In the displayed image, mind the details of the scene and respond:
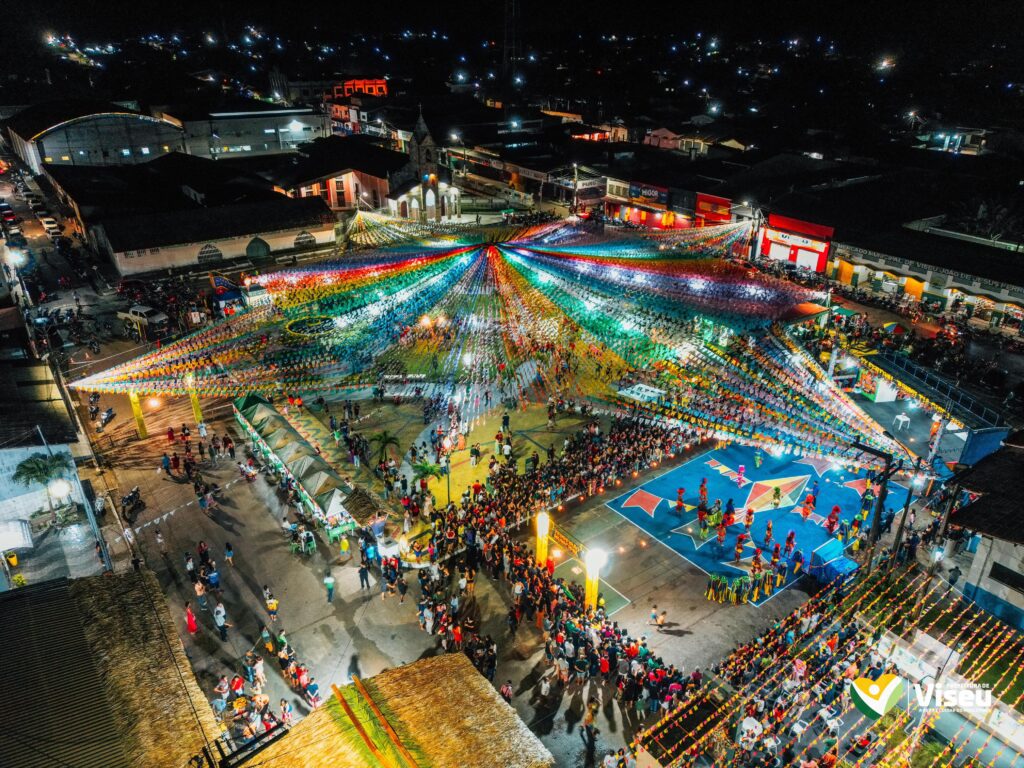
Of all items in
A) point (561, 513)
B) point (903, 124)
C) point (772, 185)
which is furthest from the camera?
point (903, 124)

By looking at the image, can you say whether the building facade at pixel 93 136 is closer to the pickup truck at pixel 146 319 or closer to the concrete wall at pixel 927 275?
the pickup truck at pixel 146 319

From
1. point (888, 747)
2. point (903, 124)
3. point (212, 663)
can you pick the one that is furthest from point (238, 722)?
point (903, 124)

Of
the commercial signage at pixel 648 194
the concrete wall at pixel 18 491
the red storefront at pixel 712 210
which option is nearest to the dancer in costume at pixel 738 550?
the concrete wall at pixel 18 491

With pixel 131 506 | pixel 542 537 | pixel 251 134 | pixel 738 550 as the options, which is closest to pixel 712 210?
pixel 738 550

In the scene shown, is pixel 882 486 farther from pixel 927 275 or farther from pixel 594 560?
pixel 927 275

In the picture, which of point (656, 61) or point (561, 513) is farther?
point (656, 61)

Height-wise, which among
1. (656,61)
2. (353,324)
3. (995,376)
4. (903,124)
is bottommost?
(995,376)

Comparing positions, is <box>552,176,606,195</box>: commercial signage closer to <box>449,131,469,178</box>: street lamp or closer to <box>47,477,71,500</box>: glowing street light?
<box>449,131,469,178</box>: street lamp

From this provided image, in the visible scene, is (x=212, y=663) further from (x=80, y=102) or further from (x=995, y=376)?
(x=80, y=102)
